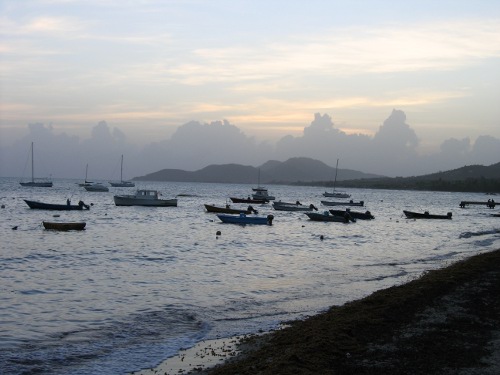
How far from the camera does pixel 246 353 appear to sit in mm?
12750

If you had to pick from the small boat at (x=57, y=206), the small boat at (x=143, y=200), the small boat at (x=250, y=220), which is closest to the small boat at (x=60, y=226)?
the small boat at (x=250, y=220)

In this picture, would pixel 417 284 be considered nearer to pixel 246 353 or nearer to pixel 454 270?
pixel 454 270

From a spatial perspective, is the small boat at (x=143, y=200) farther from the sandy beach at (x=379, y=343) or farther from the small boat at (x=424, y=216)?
the sandy beach at (x=379, y=343)

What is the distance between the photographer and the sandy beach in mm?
10617

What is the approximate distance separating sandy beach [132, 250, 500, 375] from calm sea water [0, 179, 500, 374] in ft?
4.36

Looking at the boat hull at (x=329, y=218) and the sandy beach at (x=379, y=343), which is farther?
the boat hull at (x=329, y=218)

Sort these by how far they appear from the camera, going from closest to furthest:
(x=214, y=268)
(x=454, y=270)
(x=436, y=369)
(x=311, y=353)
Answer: (x=436, y=369) → (x=311, y=353) → (x=454, y=270) → (x=214, y=268)

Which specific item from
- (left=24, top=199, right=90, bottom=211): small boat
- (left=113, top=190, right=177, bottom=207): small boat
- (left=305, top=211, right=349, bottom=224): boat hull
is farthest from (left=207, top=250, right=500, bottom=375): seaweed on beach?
(left=113, top=190, right=177, bottom=207): small boat

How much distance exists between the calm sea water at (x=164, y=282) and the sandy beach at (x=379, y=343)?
133cm

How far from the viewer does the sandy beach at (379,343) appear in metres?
10.6

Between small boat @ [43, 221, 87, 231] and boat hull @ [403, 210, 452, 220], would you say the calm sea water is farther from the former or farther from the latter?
boat hull @ [403, 210, 452, 220]

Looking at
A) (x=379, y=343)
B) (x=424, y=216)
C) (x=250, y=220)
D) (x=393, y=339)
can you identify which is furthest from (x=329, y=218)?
(x=379, y=343)

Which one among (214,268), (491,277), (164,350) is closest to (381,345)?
(164,350)

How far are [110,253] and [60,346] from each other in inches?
798
